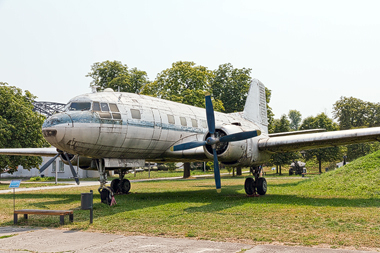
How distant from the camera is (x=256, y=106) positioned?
23.8m

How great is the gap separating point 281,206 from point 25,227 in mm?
9020

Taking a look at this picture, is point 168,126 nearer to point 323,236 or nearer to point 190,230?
point 190,230

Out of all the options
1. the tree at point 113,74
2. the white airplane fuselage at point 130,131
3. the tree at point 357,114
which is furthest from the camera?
the tree at point 357,114

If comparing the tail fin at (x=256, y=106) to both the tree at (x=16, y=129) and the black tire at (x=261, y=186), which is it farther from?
the tree at (x=16, y=129)

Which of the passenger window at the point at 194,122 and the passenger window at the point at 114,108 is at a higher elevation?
the passenger window at the point at 114,108

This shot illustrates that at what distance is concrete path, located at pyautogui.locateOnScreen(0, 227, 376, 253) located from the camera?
729 cm

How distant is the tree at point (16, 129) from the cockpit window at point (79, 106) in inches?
742

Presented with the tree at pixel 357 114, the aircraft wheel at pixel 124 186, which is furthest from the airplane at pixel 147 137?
the tree at pixel 357 114

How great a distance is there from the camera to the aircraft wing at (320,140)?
50.1 ft

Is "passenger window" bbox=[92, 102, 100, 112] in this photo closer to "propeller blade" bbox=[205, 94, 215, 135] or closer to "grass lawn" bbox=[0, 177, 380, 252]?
"grass lawn" bbox=[0, 177, 380, 252]

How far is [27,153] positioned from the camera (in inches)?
851

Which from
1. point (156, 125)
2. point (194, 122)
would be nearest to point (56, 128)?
point (156, 125)

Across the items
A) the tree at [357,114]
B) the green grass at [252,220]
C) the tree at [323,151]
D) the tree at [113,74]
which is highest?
the tree at [113,74]

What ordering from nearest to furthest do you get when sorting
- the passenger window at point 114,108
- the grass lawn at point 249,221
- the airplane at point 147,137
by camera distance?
1. the grass lawn at point 249,221
2. the airplane at point 147,137
3. the passenger window at point 114,108
